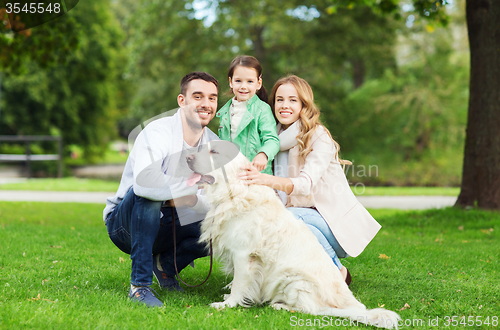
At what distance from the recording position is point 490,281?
4.09m

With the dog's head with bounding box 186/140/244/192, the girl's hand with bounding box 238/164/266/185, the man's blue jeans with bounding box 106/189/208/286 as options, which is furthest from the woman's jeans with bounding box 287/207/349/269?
the man's blue jeans with bounding box 106/189/208/286

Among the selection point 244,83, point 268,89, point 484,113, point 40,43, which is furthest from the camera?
point 268,89

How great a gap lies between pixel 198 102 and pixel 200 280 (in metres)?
1.77

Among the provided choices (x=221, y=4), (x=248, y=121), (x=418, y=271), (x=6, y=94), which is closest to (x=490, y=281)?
(x=418, y=271)

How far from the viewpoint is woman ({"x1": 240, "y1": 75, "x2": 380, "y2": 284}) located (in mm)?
3586

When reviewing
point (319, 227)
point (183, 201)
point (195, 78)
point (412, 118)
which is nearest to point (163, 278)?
point (183, 201)

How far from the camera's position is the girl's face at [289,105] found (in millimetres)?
3787

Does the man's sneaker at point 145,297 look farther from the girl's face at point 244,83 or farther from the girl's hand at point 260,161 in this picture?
the girl's face at point 244,83

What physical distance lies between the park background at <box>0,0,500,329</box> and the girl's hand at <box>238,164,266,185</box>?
3.21 ft

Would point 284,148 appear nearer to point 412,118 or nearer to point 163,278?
point 163,278

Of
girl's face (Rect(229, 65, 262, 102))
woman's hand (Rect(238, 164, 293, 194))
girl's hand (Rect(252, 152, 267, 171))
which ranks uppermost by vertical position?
girl's face (Rect(229, 65, 262, 102))

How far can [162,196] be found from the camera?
3.21m

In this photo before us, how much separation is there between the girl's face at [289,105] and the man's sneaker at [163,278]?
66.8 inches

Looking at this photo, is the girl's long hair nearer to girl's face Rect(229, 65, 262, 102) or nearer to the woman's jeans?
girl's face Rect(229, 65, 262, 102)
